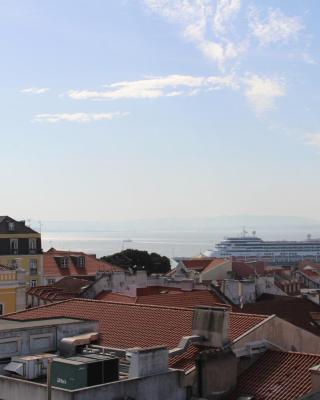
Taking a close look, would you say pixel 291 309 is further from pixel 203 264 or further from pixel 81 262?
pixel 203 264

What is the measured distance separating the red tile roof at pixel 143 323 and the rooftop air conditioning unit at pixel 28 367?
3.29 metres

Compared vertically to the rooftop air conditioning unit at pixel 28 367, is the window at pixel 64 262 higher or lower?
higher

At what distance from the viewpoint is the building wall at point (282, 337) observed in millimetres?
19688

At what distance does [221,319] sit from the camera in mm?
18875

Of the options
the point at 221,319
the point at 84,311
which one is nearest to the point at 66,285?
the point at 84,311

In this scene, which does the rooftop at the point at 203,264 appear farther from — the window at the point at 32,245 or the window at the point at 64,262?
the window at the point at 32,245

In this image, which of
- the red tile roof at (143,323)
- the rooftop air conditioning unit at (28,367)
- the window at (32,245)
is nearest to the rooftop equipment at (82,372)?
the rooftop air conditioning unit at (28,367)

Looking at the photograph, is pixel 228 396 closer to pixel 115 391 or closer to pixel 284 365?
pixel 284 365

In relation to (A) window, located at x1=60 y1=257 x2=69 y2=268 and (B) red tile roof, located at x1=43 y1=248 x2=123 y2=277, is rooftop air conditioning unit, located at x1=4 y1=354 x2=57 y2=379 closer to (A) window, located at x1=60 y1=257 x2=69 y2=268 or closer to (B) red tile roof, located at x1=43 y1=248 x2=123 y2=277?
(B) red tile roof, located at x1=43 y1=248 x2=123 y2=277

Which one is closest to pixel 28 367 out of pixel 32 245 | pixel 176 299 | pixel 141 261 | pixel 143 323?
pixel 143 323

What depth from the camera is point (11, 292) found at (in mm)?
37312

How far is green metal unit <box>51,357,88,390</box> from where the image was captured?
15.4m

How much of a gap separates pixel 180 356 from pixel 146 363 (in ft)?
8.63

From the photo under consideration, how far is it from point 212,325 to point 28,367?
194 inches
